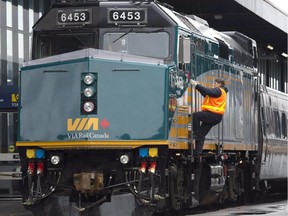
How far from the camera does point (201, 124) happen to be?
628 inches

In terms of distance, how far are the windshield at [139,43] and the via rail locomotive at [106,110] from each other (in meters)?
0.02

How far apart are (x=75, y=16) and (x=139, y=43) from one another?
3.90ft

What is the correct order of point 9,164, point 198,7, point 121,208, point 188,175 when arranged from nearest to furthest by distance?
point 121,208, point 188,175, point 9,164, point 198,7

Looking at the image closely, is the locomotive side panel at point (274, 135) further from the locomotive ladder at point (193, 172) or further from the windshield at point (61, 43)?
the windshield at point (61, 43)

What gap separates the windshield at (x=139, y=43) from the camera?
1445 centimetres

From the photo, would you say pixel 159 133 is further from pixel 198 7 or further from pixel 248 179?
pixel 198 7

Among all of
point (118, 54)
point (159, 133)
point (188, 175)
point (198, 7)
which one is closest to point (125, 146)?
point (159, 133)

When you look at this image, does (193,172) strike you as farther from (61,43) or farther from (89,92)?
(61,43)

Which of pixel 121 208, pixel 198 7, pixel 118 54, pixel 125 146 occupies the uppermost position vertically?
pixel 198 7

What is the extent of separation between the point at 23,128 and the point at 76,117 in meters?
1.05

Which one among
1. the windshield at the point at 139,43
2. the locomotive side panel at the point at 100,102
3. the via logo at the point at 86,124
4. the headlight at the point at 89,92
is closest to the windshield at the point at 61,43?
the windshield at the point at 139,43

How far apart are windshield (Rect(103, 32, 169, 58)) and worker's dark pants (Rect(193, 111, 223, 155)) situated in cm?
181

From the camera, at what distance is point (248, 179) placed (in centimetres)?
2106

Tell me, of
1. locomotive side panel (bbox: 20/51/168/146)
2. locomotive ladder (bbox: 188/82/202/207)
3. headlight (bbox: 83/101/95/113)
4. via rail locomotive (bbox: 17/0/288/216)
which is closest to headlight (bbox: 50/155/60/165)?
via rail locomotive (bbox: 17/0/288/216)
